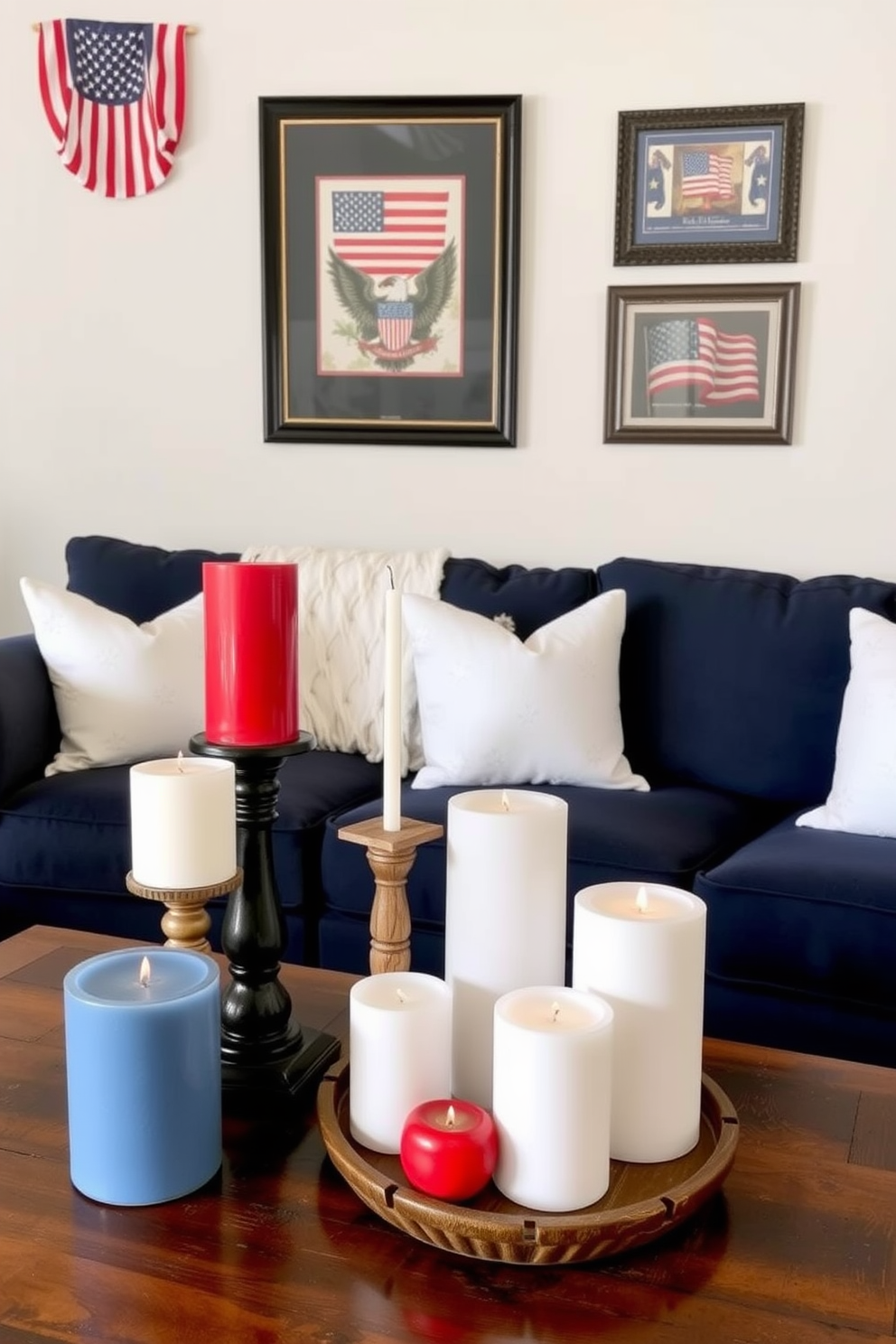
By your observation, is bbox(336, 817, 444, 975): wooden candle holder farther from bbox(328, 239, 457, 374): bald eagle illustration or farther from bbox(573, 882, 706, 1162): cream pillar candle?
bbox(328, 239, 457, 374): bald eagle illustration

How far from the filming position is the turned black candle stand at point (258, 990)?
113cm

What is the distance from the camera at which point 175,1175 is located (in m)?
0.97

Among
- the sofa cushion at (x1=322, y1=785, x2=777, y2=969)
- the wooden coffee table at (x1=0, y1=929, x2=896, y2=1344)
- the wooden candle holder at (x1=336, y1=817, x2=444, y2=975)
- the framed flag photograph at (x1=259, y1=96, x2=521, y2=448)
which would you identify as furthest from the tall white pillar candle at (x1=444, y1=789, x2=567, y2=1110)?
the framed flag photograph at (x1=259, y1=96, x2=521, y2=448)

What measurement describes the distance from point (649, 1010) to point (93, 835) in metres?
1.46

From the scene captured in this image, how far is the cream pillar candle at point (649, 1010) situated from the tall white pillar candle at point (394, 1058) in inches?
4.9

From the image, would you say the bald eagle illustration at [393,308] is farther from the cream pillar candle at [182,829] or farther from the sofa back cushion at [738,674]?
the cream pillar candle at [182,829]

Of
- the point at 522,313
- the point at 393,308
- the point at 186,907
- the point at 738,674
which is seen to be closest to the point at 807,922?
the point at 738,674

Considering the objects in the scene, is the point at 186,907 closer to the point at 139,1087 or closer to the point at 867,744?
the point at 139,1087

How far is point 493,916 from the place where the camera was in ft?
3.43

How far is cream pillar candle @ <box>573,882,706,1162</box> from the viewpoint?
97 cm

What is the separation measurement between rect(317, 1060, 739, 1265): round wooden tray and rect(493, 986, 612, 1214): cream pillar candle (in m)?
0.02

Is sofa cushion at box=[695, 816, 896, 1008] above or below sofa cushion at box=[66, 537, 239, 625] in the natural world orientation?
below

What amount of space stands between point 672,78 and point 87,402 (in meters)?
1.60

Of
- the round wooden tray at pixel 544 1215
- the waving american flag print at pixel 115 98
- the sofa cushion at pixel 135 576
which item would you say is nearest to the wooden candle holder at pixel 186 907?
the round wooden tray at pixel 544 1215
